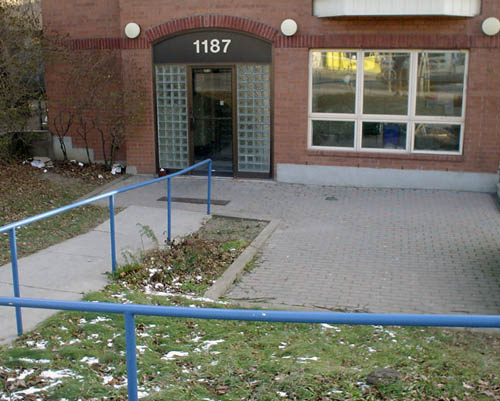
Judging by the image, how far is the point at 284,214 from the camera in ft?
32.3

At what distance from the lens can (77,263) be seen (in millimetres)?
7137

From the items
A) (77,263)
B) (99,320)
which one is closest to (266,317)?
(99,320)

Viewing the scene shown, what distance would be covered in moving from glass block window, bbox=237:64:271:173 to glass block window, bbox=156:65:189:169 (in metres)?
1.19

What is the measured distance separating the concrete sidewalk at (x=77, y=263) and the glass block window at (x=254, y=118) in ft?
9.18

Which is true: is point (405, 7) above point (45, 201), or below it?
above

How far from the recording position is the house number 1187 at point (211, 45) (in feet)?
38.4

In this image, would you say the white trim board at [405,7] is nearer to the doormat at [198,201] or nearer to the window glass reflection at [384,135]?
the window glass reflection at [384,135]

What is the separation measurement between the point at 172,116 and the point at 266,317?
988 centimetres

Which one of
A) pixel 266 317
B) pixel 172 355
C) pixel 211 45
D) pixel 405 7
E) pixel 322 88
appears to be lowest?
pixel 172 355

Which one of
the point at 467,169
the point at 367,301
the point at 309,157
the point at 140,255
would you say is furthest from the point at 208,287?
the point at 467,169

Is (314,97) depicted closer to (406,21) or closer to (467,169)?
(406,21)

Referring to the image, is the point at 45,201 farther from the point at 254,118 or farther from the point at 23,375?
the point at 23,375

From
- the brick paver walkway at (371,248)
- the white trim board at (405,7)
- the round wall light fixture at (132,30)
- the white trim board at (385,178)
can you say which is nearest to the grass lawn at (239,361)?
the brick paver walkway at (371,248)

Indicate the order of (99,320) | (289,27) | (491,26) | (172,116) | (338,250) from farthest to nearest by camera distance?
(172,116) < (289,27) < (491,26) < (338,250) < (99,320)
